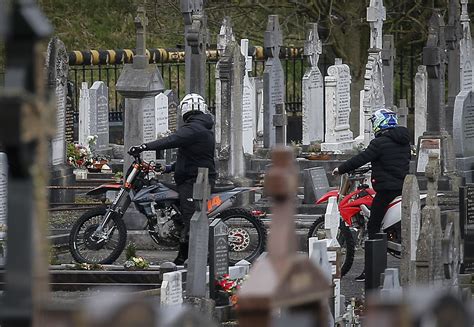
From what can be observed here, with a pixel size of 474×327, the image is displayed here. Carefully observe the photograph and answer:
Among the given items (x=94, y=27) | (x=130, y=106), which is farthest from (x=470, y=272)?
(x=94, y=27)

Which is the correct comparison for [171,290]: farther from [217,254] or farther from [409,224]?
[409,224]

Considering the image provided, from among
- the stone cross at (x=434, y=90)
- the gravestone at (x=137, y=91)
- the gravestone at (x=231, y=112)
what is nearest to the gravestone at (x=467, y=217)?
the gravestone at (x=137, y=91)

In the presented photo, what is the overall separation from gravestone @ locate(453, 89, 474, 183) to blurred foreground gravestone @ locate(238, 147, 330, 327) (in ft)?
63.3

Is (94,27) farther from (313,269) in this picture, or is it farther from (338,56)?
(313,269)

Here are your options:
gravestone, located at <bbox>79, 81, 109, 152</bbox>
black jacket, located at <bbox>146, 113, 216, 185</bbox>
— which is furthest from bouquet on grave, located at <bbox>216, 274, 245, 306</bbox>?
gravestone, located at <bbox>79, 81, 109, 152</bbox>

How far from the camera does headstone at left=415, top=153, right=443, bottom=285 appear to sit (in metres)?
10.6

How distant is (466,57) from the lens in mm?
25797

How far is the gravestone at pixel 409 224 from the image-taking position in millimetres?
12184

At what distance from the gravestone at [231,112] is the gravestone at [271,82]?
369 centimetres

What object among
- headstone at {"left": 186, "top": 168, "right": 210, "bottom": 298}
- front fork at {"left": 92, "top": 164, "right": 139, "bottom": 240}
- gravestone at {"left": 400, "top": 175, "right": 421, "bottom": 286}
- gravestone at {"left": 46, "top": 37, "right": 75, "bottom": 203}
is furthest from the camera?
gravestone at {"left": 46, "top": 37, "right": 75, "bottom": 203}

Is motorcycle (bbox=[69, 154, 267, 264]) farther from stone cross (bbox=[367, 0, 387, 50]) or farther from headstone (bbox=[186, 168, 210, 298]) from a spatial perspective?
stone cross (bbox=[367, 0, 387, 50])

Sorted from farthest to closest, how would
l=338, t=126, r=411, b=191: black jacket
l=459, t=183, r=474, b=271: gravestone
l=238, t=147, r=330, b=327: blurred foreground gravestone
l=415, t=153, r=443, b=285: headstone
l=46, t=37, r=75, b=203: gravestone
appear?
l=46, t=37, r=75, b=203: gravestone < l=338, t=126, r=411, b=191: black jacket < l=459, t=183, r=474, b=271: gravestone < l=415, t=153, r=443, b=285: headstone < l=238, t=147, r=330, b=327: blurred foreground gravestone

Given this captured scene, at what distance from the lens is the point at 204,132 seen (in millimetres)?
14070

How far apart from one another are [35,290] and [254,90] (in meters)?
22.2
